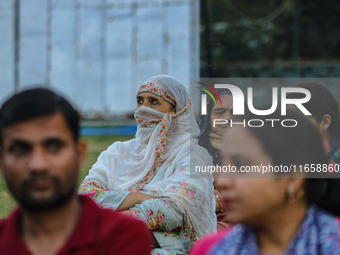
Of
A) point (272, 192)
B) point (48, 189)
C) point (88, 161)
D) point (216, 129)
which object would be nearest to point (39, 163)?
point (48, 189)

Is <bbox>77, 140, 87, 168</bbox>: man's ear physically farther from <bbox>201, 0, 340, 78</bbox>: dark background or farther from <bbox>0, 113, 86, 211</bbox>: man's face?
<bbox>201, 0, 340, 78</bbox>: dark background

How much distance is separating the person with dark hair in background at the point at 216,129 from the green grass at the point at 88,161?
31.5 inches

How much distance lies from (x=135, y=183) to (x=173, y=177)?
30 cm

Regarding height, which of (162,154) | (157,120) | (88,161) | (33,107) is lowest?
(88,161)

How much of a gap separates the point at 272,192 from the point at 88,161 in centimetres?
687

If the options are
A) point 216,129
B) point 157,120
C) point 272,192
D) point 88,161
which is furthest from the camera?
point 88,161

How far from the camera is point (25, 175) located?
A: 1.72 metres

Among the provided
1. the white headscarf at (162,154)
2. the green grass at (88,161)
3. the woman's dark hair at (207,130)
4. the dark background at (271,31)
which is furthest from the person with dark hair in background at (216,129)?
the dark background at (271,31)

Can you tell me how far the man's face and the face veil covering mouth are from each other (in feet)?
6.35

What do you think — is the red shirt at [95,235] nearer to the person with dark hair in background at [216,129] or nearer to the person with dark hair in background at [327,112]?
the person with dark hair in background at [327,112]

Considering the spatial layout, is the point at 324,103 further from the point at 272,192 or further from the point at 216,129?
the point at 272,192

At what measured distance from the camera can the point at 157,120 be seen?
12.5ft

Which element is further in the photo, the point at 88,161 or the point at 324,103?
the point at 88,161

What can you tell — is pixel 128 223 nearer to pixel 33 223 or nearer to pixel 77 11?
pixel 33 223
